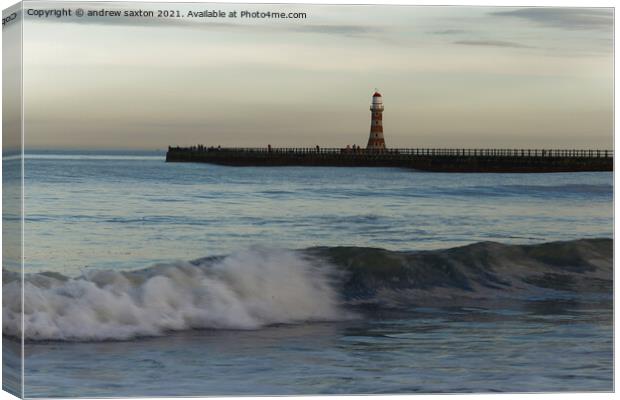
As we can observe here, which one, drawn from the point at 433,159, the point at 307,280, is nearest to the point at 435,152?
the point at 433,159

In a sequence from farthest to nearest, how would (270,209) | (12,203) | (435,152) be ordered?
(435,152), (270,209), (12,203)

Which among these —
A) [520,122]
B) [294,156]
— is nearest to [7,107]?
[294,156]

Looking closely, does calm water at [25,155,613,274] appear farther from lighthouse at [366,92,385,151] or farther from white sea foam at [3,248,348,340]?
lighthouse at [366,92,385,151]

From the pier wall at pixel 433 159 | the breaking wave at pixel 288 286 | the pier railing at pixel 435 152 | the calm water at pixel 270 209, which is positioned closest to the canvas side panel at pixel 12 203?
the breaking wave at pixel 288 286

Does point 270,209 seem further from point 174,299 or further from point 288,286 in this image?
point 174,299

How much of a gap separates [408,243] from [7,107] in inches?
178

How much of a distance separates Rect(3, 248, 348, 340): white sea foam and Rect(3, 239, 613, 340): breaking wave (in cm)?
1

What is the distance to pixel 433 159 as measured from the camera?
16812 mm

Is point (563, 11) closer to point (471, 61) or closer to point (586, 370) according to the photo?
point (471, 61)

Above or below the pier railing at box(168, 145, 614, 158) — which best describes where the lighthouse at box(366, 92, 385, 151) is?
above

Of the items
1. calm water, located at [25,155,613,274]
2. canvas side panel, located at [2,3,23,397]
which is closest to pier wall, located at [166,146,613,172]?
calm water, located at [25,155,613,274]

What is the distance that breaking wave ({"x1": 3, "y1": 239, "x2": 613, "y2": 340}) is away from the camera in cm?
1525

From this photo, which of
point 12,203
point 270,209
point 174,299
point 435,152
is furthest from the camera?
point 435,152

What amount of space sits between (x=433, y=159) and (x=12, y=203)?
15.7 feet
